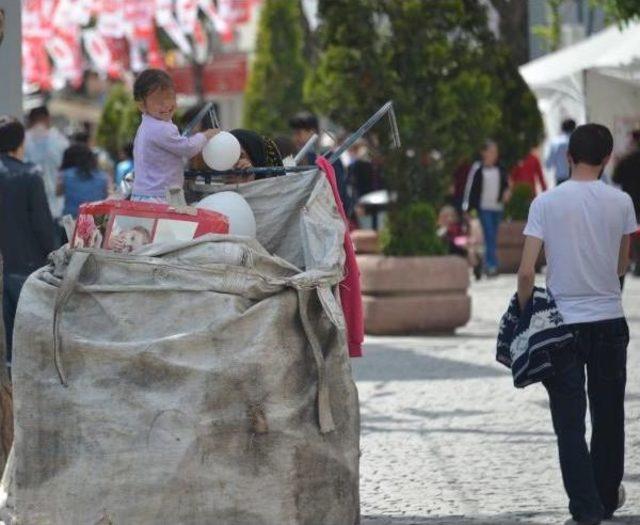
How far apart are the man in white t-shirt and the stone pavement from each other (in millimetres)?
378

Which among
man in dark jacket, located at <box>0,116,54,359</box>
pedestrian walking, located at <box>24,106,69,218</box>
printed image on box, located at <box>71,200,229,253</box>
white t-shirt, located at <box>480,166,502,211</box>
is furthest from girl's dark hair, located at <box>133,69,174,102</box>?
white t-shirt, located at <box>480,166,502,211</box>

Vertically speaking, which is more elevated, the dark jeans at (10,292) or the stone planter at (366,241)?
the dark jeans at (10,292)

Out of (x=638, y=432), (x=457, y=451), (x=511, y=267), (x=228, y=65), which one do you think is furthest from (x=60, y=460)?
(x=228, y=65)

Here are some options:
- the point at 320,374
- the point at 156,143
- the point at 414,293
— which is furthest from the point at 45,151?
the point at 320,374

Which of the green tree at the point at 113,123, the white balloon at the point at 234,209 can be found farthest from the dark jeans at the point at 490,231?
the green tree at the point at 113,123

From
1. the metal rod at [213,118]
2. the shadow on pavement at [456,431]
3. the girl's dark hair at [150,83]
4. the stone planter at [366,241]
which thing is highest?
the girl's dark hair at [150,83]

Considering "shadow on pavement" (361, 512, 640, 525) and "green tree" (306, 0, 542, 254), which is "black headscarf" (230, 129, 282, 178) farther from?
"green tree" (306, 0, 542, 254)

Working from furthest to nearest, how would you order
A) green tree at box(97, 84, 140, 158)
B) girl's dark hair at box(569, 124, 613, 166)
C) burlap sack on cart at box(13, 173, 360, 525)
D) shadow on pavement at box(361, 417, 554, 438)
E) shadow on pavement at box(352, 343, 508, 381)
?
1. green tree at box(97, 84, 140, 158)
2. shadow on pavement at box(352, 343, 508, 381)
3. shadow on pavement at box(361, 417, 554, 438)
4. girl's dark hair at box(569, 124, 613, 166)
5. burlap sack on cart at box(13, 173, 360, 525)

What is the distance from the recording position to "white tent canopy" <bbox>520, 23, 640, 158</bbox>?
1720 centimetres

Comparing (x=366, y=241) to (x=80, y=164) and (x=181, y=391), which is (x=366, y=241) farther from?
(x=181, y=391)

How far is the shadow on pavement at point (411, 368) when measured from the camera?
12500mm

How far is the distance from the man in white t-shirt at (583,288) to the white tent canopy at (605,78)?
8.48 metres

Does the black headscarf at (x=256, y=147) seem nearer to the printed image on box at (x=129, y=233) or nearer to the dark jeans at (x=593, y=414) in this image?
the printed image on box at (x=129, y=233)

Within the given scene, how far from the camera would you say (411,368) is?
13.0m
